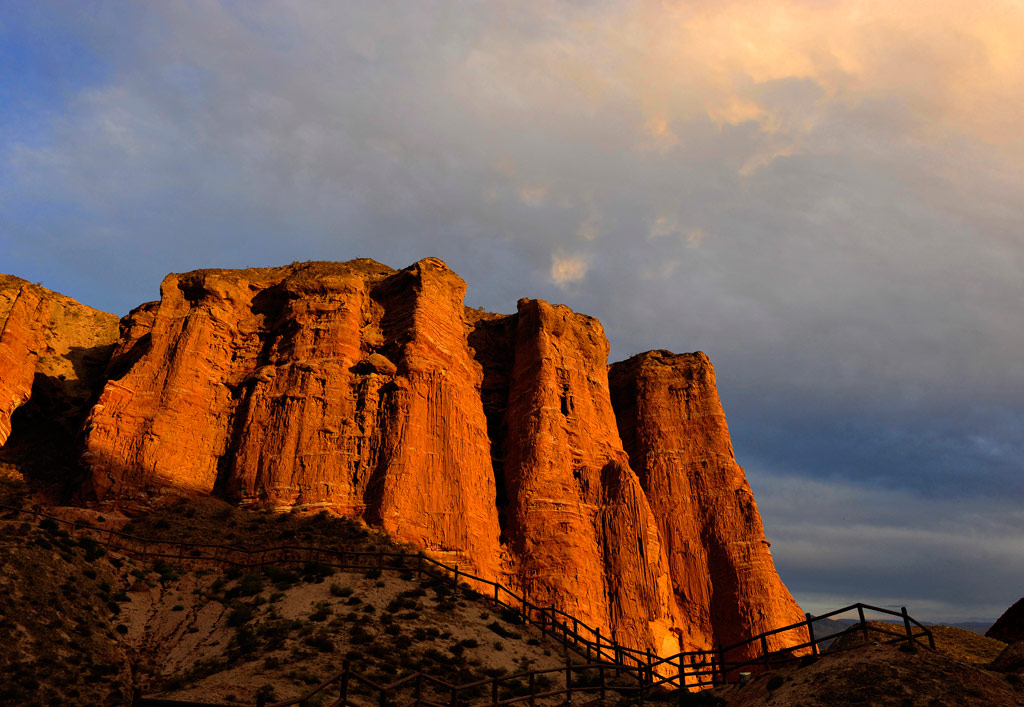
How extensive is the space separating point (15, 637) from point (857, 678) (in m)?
22.6

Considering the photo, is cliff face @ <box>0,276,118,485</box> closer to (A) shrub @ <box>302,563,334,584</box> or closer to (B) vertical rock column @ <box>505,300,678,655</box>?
(A) shrub @ <box>302,563,334,584</box>

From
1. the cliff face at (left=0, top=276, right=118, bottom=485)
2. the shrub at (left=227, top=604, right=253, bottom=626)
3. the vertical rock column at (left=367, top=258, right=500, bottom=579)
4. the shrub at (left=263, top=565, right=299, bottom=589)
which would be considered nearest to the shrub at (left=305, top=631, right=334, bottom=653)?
the shrub at (left=227, top=604, right=253, bottom=626)

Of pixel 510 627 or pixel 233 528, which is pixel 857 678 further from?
pixel 233 528

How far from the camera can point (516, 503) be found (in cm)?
4528

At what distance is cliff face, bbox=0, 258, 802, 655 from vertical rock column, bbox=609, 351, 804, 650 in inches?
5.8

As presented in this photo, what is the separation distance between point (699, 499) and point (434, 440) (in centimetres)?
2128

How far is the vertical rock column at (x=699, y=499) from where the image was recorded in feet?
160

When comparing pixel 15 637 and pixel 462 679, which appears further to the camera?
pixel 462 679

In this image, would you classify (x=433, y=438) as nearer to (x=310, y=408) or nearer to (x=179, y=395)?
(x=310, y=408)

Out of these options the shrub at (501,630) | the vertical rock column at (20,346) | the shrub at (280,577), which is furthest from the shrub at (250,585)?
the vertical rock column at (20,346)

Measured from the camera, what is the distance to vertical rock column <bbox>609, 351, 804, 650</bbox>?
48625mm

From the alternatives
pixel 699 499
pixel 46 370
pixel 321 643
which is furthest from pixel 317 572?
pixel 699 499

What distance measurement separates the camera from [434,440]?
1708 inches

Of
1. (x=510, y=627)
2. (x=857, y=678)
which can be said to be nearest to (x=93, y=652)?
(x=510, y=627)
